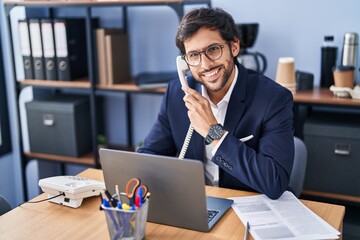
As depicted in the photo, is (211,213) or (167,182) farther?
(211,213)

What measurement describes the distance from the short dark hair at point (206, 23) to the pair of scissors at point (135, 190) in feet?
2.00

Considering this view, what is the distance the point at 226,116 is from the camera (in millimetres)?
1687

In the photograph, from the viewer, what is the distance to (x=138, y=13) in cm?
282

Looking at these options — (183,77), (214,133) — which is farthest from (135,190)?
(183,77)

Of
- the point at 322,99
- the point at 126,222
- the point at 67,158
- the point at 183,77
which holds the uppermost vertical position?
the point at 183,77

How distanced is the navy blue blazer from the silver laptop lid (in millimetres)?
280

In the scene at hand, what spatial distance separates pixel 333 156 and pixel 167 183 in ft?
4.12

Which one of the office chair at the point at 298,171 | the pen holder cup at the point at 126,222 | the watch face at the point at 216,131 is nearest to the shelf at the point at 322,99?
the office chair at the point at 298,171

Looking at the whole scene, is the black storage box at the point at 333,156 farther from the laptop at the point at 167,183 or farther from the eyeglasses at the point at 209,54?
the laptop at the point at 167,183

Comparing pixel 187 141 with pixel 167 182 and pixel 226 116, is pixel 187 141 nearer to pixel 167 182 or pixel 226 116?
pixel 226 116

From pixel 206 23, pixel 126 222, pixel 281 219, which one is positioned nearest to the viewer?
pixel 126 222

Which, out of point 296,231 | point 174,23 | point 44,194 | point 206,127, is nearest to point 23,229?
point 44,194

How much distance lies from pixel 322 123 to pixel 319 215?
3.18 feet

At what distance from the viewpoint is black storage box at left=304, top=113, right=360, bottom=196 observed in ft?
7.15
